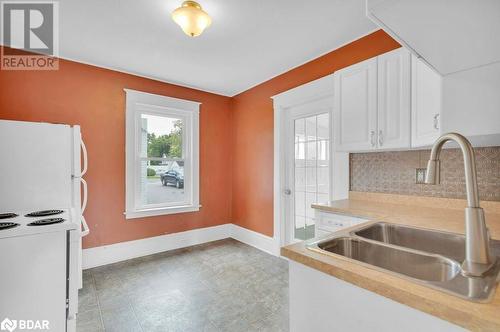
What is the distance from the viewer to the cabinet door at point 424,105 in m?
A: 1.66

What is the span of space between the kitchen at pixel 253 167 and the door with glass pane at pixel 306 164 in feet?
0.09

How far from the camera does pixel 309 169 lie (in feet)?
10.1

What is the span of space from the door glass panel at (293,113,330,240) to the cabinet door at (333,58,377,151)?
0.52 metres

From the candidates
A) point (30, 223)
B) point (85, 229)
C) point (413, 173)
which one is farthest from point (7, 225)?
point (413, 173)

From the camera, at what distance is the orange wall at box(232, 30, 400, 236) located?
2.99 meters

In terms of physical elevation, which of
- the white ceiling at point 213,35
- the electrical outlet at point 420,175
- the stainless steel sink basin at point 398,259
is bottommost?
the stainless steel sink basin at point 398,259

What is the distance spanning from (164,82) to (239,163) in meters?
1.79

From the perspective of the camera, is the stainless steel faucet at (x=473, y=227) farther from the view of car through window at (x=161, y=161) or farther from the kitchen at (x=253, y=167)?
the view of car through window at (x=161, y=161)

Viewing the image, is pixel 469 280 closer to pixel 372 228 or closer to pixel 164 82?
pixel 372 228

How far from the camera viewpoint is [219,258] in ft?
10.8

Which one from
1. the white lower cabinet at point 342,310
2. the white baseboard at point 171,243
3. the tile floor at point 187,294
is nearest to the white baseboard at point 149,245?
the white baseboard at point 171,243

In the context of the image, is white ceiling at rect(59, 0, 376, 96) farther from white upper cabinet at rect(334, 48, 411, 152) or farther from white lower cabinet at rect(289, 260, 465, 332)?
white lower cabinet at rect(289, 260, 465, 332)

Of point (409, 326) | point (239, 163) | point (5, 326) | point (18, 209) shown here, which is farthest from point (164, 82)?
point (409, 326)

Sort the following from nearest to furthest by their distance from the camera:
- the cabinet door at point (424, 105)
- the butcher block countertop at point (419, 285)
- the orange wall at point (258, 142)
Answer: the butcher block countertop at point (419, 285)
the cabinet door at point (424, 105)
the orange wall at point (258, 142)
